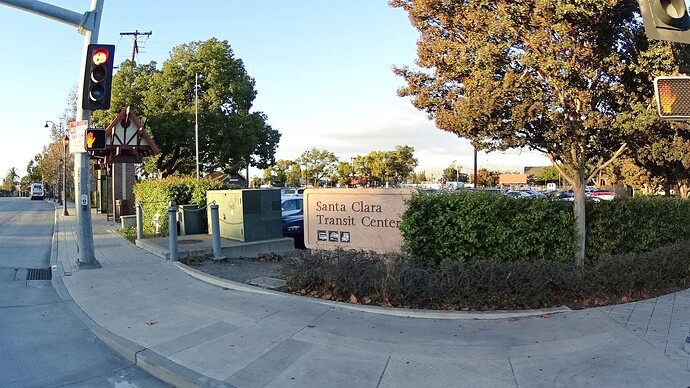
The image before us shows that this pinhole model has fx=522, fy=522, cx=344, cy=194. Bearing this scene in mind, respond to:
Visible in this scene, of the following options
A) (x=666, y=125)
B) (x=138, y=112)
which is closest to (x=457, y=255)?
(x=666, y=125)

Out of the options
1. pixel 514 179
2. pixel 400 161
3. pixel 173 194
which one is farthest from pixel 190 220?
pixel 514 179

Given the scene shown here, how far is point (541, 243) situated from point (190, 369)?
5.29 m

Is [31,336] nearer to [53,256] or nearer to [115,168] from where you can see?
[53,256]

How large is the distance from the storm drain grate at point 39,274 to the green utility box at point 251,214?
4382 millimetres

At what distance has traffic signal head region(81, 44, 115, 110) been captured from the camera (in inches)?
402

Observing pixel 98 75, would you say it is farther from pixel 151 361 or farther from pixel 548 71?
pixel 548 71

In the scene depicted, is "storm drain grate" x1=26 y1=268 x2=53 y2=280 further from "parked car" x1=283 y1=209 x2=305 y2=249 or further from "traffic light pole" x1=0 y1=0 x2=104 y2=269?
"parked car" x1=283 y1=209 x2=305 y2=249

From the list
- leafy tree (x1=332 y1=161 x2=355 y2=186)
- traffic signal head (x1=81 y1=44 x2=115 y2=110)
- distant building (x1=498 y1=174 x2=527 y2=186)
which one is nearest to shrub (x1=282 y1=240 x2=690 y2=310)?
traffic signal head (x1=81 y1=44 x2=115 y2=110)

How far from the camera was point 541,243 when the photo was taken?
7742 millimetres

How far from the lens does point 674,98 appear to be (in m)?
4.76

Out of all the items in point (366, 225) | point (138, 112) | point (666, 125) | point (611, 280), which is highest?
point (138, 112)

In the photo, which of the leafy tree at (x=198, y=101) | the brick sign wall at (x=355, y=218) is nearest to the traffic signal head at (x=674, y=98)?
the brick sign wall at (x=355, y=218)

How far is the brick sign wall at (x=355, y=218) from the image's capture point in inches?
329

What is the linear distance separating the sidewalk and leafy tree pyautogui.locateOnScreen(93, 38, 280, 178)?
28.1 metres
